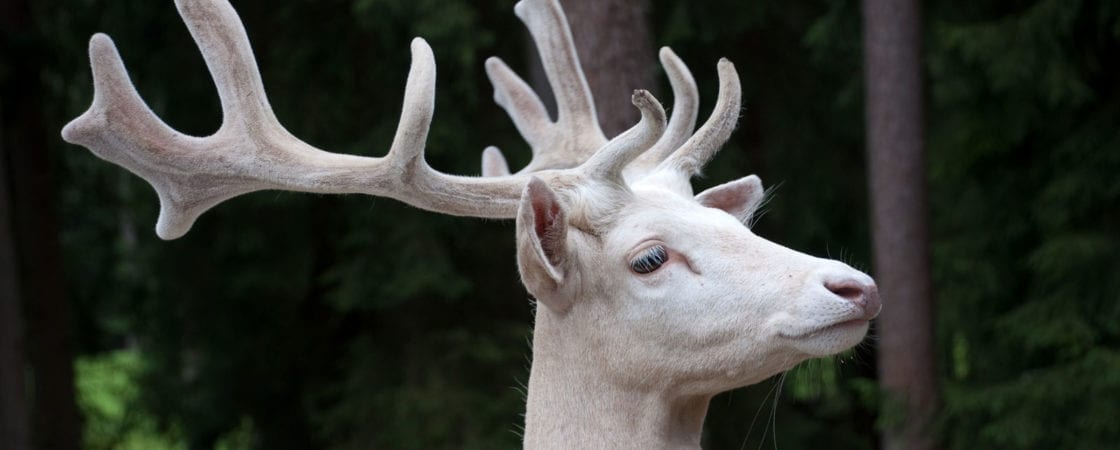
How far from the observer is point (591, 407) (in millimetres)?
3150

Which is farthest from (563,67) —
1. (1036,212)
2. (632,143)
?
(1036,212)

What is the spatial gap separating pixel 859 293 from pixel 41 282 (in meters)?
8.82

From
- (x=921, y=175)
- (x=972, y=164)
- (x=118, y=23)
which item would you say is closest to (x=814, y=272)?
(x=921, y=175)

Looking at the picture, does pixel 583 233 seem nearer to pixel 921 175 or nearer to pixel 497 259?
pixel 921 175

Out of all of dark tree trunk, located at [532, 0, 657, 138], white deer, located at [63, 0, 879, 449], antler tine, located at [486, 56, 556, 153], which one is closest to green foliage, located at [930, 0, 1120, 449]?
dark tree trunk, located at [532, 0, 657, 138]

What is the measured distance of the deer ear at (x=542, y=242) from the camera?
2936 mm

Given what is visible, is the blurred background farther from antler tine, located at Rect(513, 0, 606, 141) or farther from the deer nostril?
A: the deer nostril

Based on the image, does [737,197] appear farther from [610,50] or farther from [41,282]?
[41,282]

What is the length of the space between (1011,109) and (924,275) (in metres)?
1.03

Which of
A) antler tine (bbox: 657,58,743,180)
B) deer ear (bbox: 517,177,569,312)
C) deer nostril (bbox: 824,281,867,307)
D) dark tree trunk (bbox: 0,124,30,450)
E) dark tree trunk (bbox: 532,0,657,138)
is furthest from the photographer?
dark tree trunk (bbox: 0,124,30,450)

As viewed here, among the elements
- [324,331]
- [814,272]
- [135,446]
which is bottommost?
[135,446]

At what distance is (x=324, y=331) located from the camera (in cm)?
Result: 1066

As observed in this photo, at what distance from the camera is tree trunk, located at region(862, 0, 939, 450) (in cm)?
718

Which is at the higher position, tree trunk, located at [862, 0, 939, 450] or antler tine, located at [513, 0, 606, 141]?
antler tine, located at [513, 0, 606, 141]
